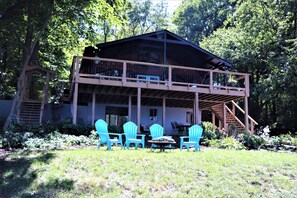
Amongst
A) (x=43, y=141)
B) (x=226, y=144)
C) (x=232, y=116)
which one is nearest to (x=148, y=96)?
(x=226, y=144)

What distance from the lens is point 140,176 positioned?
21.3ft

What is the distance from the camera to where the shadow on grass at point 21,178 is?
544 cm

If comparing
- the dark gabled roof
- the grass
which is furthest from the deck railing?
the grass

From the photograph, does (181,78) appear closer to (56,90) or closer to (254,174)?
(254,174)

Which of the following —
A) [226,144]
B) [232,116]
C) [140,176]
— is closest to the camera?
[140,176]

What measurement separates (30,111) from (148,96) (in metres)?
6.55

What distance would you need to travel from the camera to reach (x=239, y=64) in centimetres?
2538

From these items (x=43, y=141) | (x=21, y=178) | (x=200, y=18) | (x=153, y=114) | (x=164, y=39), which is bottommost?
(x=21, y=178)

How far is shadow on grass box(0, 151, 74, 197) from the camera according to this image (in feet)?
17.9

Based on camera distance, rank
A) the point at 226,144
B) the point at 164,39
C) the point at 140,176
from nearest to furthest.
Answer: the point at 140,176, the point at 226,144, the point at 164,39

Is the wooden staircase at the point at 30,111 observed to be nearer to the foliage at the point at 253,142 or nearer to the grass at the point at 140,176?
the grass at the point at 140,176

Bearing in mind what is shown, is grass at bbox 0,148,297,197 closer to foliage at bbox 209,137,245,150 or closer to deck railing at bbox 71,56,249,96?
foliage at bbox 209,137,245,150

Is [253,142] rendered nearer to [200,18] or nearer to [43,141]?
[43,141]

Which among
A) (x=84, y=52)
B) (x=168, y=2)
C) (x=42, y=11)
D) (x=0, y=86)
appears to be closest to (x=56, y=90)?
(x=0, y=86)
